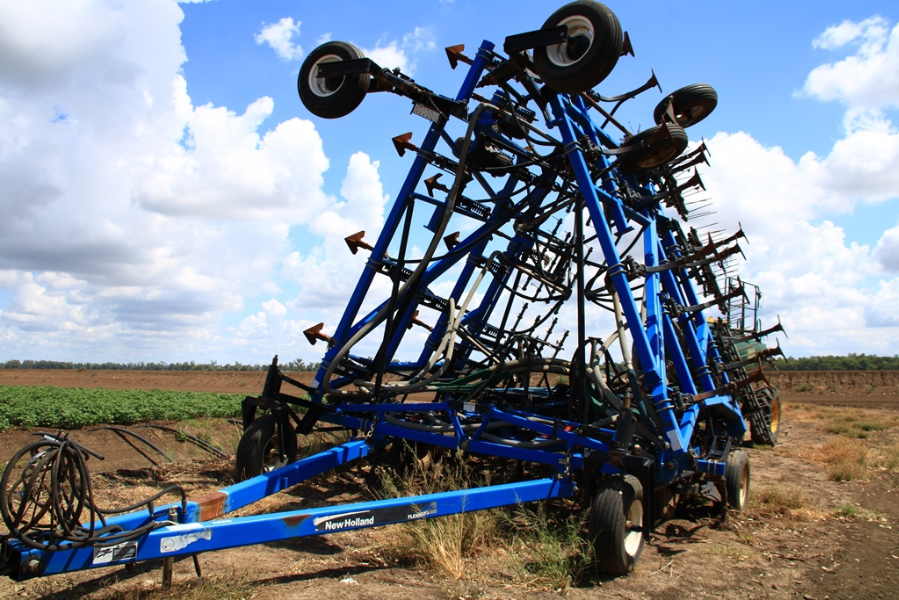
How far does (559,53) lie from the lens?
6805 millimetres

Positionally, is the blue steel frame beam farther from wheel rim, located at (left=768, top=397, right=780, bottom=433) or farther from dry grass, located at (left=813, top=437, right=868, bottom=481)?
wheel rim, located at (left=768, top=397, right=780, bottom=433)

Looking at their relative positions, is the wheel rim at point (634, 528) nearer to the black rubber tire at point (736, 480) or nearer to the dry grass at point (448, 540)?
the dry grass at point (448, 540)

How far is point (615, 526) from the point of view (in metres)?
4.89

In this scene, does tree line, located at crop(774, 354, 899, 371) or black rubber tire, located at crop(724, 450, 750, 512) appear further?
tree line, located at crop(774, 354, 899, 371)

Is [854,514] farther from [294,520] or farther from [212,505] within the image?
[212,505]

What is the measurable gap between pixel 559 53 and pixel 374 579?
5.60 meters

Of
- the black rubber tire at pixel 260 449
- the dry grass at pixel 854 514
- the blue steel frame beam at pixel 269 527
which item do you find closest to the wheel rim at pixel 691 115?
the dry grass at pixel 854 514

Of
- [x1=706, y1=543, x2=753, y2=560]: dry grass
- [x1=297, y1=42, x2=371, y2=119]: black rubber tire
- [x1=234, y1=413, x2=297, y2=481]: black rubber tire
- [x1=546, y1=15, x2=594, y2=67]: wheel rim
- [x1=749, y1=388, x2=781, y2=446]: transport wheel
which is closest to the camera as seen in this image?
[x1=706, y1=543, x2=753, y2=560]: dry grass

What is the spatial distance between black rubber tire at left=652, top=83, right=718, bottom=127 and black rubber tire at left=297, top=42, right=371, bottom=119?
4573 mm

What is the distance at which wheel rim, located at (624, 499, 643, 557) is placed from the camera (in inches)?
207

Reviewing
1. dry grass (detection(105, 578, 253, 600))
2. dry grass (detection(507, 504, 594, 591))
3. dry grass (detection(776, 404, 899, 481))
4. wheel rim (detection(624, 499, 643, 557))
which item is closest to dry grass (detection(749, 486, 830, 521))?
dry grass (detection(776, 404, 899, 481))

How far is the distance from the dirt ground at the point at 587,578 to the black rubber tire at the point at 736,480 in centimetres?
20

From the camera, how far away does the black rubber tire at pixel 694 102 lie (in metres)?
9.29

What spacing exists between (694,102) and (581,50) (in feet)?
11.8
